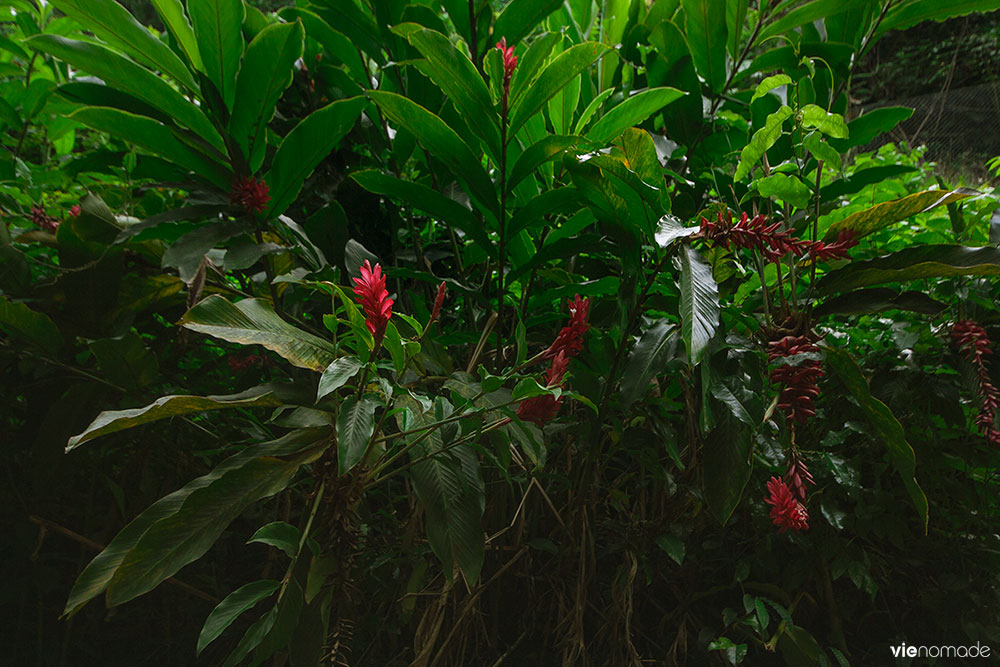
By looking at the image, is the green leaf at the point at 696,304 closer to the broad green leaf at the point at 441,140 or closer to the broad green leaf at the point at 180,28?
the broad green leaf at the point at 441,140

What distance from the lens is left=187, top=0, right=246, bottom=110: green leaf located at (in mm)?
726

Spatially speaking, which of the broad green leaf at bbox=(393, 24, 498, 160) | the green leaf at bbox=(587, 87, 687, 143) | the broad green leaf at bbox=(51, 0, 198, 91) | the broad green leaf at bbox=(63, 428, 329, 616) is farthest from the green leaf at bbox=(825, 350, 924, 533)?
the broad green leaf at bbox=(51, 0, 198, 91)

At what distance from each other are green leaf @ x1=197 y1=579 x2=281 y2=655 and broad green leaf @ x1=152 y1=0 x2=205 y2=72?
2.01ft

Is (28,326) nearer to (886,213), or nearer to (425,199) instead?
(425,199)

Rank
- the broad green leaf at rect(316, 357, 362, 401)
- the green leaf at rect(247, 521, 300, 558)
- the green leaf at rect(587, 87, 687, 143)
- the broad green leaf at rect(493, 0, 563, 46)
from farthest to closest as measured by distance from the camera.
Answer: the broad green leaf at rect(493, 0, 563, 46), the green leaf at rect(587, 87, 687, 143), the green leaf at rect(247, 521, 300, 558), the broad green leaf at rect(316, 357, 362, 401)

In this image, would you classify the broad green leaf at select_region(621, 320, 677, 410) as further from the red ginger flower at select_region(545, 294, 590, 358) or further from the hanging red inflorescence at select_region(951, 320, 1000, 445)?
the hanging red inflorescence at select_region(951, 320, 1000, 445)

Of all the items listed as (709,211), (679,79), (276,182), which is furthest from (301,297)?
(679,79)

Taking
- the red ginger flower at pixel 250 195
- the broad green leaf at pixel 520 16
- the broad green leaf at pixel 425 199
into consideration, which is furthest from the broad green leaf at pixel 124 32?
the broad green leaf at pixel 520 16

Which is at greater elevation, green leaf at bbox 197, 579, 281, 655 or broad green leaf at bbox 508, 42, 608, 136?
broad green leaf at bbox 508, 42, 608, 136

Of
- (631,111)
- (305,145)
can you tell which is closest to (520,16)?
(631,111)

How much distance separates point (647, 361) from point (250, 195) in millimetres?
511

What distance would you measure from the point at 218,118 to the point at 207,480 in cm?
44

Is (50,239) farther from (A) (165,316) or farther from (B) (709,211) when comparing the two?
(B) (709,211)

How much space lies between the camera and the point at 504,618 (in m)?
0.98
